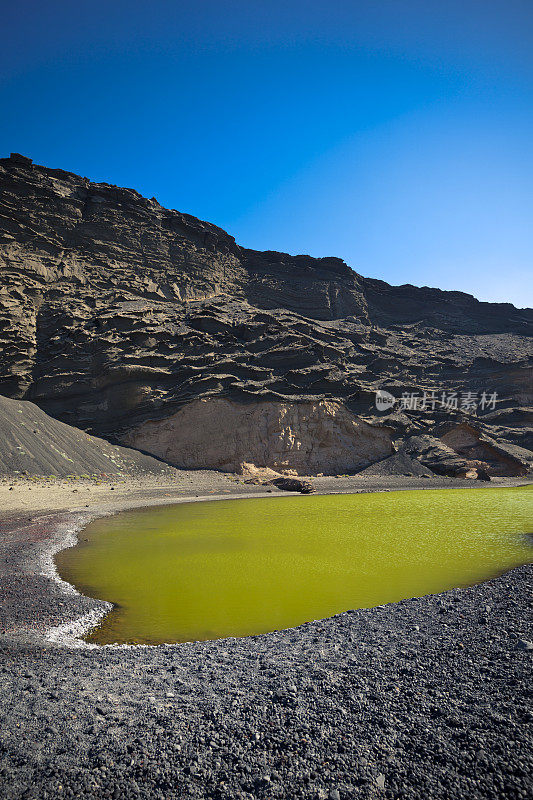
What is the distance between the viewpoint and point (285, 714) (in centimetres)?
409

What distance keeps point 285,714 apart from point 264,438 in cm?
3388

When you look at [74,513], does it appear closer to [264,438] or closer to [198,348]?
[264,438]

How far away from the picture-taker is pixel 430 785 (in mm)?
3131

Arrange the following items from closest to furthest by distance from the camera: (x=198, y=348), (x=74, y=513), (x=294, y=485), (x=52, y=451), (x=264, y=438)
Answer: (x=74, y=513) < (x=52, y=451) < (x=294, y=485) < (x=264, y=438) < (x=198, y=348)

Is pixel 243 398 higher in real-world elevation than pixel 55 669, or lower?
higher

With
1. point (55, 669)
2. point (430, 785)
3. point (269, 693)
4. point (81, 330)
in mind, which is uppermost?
point (81, 330)

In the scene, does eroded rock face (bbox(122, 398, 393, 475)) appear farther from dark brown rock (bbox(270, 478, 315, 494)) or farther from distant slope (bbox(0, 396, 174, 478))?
dark brown rock (bbox(270, 478, 315, 494))

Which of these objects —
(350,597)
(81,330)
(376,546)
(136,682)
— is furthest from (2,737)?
(81,330)

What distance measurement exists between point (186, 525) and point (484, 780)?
48.9ft

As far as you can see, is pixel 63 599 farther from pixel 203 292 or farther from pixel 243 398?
pixel 203 292

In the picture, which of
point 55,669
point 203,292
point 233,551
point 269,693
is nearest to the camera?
point 269,693

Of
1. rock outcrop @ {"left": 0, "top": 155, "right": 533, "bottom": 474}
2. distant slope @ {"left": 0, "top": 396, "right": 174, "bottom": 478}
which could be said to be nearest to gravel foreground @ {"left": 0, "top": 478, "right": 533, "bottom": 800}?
distant slope @ {"left": 0, "top": 396, "right": 174, "bottom": 478}

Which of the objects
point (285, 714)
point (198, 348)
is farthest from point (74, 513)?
point (198, 348)

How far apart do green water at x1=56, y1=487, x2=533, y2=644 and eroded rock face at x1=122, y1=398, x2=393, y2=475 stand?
1535 centimetres
